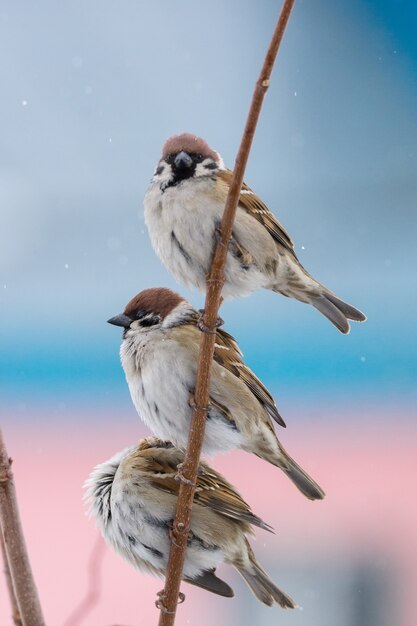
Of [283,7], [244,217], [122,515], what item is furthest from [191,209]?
[283,7]

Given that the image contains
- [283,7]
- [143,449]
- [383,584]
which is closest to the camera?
[283,7]

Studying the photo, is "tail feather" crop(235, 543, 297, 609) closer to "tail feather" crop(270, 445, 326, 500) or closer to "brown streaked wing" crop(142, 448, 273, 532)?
"brown streaked wing" crop(142, 448, 273, 532)

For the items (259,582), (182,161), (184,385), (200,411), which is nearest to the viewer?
(200,411)

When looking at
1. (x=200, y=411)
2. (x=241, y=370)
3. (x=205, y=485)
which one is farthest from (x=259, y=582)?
(x=200, y=411)

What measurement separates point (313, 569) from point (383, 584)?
34cm

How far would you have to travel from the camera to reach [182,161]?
1.93 metres

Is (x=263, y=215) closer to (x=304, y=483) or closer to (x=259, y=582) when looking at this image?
(x=304, y=483)

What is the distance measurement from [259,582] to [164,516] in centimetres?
35

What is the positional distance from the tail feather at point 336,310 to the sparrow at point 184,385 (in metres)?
0.26

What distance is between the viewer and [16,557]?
1.16m

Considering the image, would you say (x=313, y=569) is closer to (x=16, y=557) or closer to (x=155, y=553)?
(x=155, y=553)

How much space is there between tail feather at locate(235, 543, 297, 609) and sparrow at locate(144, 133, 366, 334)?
24.9 inches

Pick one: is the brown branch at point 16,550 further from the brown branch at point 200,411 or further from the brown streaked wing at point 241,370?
the brown streaked wing at point 241,370

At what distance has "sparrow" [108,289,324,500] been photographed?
5.88 ft
